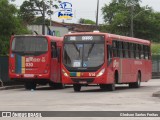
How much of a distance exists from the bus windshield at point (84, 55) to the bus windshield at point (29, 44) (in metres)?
3.03

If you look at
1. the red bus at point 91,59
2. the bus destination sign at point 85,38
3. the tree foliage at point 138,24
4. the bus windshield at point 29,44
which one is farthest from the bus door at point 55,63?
the tree foliage at point 138,24

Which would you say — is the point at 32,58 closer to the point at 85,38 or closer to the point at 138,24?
the point at 85,38

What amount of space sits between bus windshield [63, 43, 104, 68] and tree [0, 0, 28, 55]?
1406 cm

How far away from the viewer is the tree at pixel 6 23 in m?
42.2

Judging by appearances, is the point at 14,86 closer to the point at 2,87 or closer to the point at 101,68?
the point at 2,87

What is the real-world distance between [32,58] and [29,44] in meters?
0.84

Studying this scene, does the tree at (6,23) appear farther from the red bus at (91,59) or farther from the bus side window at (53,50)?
the red bus at (91,59)

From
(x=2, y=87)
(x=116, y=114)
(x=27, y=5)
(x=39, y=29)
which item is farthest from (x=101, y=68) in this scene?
(x=27, y=5)

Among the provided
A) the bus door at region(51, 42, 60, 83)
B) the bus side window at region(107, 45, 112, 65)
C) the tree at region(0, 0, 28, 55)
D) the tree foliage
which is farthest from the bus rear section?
the tree foliage

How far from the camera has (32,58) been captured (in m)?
31.6

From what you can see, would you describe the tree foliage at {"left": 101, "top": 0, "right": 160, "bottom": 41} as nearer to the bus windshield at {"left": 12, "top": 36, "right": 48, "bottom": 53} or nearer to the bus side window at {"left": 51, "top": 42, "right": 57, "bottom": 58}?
the bus side window at {"left": 51, "top": 42, "right": 57, "bottom": 58}

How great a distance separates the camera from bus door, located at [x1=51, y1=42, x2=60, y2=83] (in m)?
32.1

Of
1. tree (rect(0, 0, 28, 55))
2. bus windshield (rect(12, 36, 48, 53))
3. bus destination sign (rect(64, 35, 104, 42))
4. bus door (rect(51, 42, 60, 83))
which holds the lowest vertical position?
bus door (rect(51, 42, 60, 83))

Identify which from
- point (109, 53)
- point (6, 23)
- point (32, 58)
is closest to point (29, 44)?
point (32, 58)
